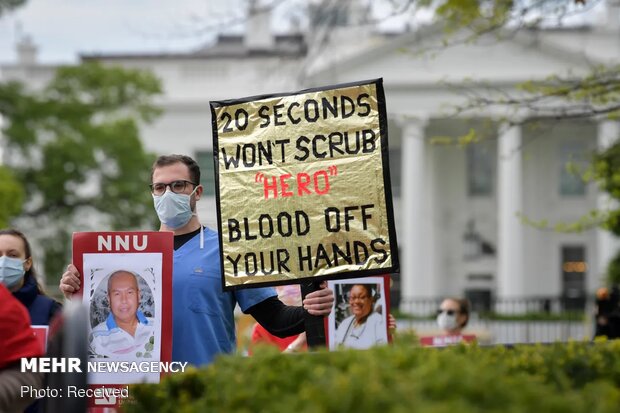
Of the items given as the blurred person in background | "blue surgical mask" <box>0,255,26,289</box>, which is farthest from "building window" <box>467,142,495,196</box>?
"blue surgical mask" <box>0,255,26,289</box>

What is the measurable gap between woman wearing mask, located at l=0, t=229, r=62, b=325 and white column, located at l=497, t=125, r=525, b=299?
47665mm

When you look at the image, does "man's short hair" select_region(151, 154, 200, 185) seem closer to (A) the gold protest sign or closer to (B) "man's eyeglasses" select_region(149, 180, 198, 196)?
(B) "man's eyeglasses" select_region(149, 180, 198, 196)

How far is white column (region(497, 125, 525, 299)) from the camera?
54.0 meters

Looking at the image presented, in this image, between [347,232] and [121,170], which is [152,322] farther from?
[121,170]

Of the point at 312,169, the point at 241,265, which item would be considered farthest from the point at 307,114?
the point at 241,265

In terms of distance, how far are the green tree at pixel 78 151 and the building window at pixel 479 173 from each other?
21007 mm

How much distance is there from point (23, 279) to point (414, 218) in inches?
1944

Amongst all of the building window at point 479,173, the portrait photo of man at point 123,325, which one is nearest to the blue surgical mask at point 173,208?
the portrait photo of man at point 123,325

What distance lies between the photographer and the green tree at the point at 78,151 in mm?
41344

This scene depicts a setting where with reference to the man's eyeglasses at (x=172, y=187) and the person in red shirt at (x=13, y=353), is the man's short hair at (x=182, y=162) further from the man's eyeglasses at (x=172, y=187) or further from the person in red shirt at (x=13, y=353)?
the person in red shirt at (x=13, y=353)

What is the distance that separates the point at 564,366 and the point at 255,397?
1246mm

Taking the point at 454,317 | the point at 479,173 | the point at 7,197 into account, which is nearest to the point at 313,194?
the point at 454,317

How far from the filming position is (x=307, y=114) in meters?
6.43

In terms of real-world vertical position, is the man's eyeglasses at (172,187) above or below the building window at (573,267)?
above
